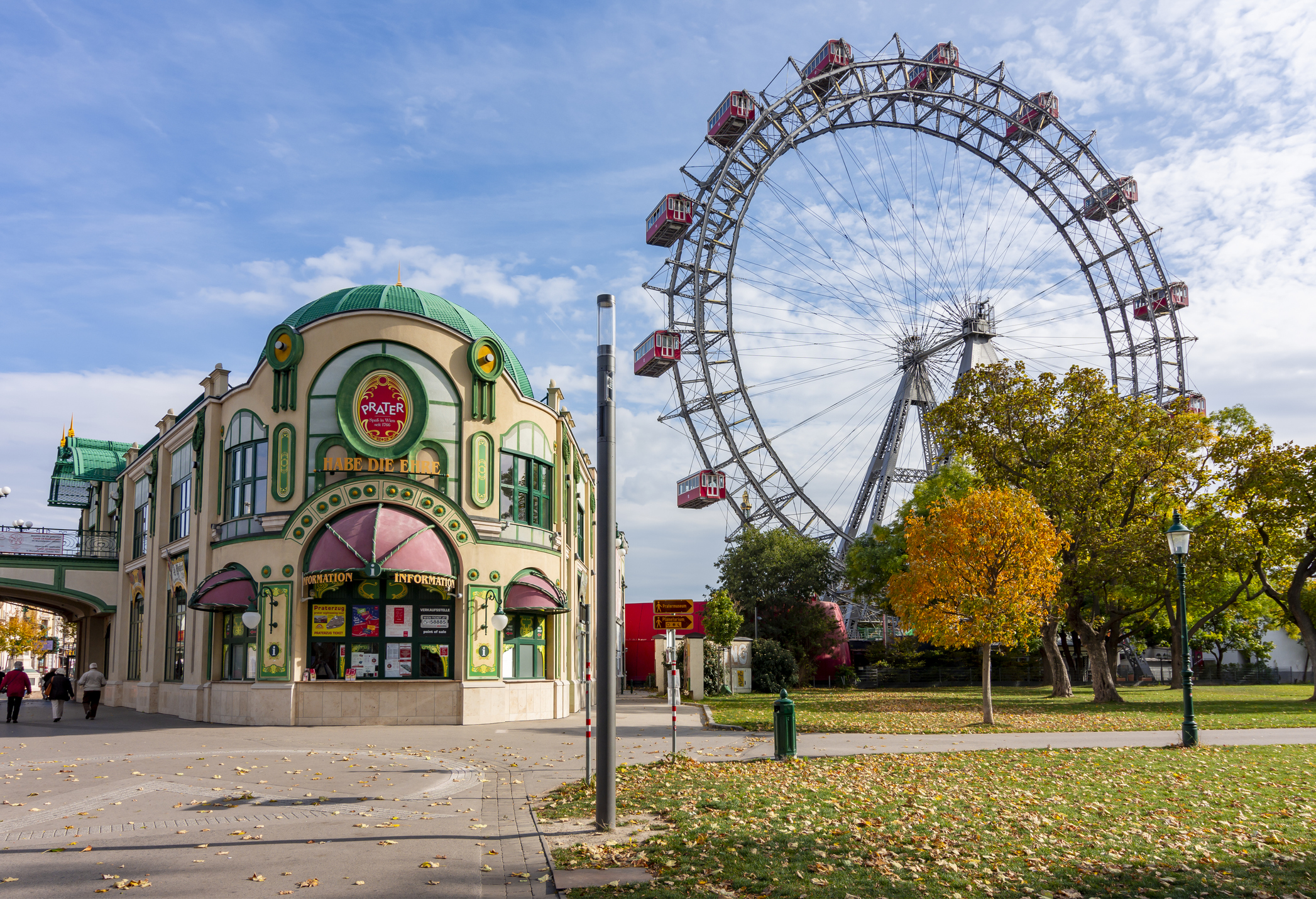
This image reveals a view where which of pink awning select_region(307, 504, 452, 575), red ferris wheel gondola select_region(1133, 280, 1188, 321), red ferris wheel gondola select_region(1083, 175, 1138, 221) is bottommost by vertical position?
pink awning select_region(307, 504, 452, 575)

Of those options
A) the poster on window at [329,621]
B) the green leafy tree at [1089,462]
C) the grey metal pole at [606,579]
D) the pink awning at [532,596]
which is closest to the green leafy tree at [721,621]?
the green leafy tree at [1089,462]

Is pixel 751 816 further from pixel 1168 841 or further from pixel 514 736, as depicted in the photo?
pixel 514 736

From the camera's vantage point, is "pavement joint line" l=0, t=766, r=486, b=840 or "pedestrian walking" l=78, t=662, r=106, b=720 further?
"pedestrian walking" l=78, t=662, r=106, b=720

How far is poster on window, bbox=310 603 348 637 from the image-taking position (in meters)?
26.3

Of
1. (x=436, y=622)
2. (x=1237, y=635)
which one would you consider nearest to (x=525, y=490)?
(x=436, y=622)

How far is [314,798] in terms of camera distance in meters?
13.0

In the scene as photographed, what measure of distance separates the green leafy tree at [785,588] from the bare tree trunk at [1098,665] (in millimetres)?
16893

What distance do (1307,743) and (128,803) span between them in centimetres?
2059

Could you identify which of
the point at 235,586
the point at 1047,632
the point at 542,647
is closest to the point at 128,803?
the point at 235,586

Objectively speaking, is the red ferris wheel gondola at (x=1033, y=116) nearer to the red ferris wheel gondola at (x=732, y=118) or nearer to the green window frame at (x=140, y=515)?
the red ferris wheel gondola at (x=732, y=118)

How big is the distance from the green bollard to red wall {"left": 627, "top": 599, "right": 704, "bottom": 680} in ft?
132

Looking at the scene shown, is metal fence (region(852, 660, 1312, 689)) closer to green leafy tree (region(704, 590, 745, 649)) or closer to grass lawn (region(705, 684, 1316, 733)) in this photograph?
grass lawn (region(705, 684, 1316, 733))

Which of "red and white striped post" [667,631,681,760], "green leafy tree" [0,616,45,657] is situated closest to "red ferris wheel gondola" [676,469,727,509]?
"red and white striped post" [667,631,681,760]

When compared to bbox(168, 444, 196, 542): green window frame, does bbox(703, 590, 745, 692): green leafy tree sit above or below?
below
